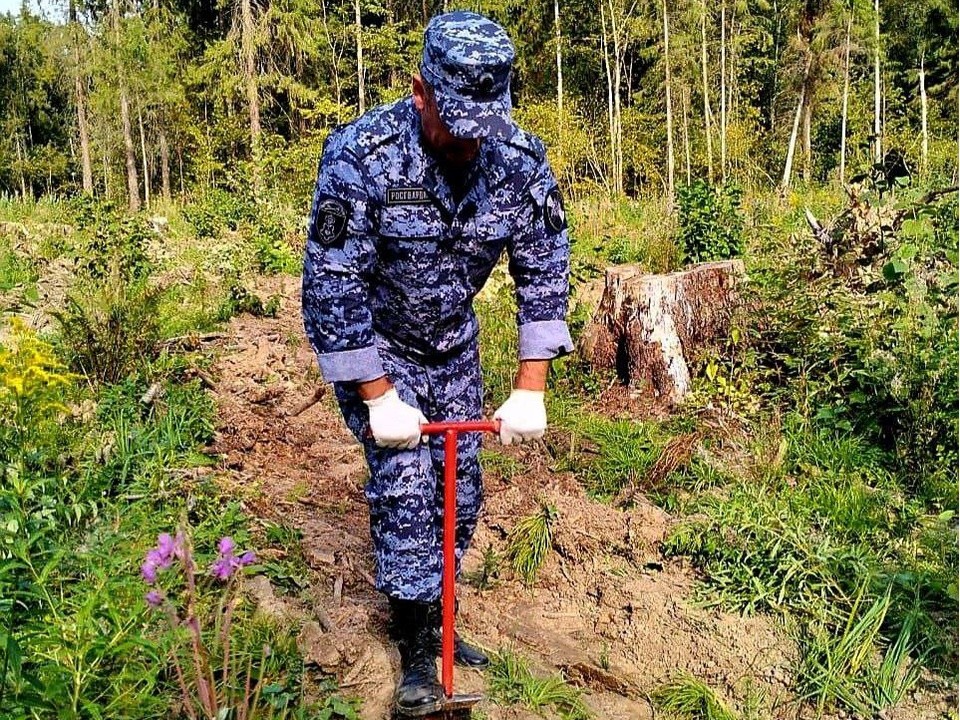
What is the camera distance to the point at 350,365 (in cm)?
220

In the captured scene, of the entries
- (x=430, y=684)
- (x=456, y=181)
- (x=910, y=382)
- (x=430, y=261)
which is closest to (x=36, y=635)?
(x=430, y=684)

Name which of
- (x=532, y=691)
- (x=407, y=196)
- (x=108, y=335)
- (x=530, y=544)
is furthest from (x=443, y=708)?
(x=108, y=335)

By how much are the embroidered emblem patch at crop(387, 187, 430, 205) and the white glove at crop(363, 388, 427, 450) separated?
489mm

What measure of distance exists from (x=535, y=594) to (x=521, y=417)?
1.19 m

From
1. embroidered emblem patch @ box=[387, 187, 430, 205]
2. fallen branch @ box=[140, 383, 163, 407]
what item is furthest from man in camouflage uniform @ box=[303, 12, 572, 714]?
fallen branch @ box=[140, 383, 163, 407]

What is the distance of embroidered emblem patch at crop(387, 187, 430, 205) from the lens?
218cm

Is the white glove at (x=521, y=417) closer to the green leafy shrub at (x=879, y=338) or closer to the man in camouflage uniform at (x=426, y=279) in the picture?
the man in camouflage uniform at (x=426, y=279)

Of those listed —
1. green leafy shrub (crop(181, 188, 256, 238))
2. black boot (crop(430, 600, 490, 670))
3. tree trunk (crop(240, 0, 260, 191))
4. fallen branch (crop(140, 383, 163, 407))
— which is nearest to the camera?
black boot (crop(430, 600, 490, 670))

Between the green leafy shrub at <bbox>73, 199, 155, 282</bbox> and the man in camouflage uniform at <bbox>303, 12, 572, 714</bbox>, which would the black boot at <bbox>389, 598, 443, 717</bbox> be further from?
the green leafy shrub at <bbox>73, 199, 155, 282</bbox>

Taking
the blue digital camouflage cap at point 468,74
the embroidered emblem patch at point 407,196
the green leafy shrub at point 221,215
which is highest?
the green leafy shrub at point 221,215

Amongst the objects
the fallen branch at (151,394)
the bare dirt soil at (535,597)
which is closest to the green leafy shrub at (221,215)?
the fallen branch at (151,394)

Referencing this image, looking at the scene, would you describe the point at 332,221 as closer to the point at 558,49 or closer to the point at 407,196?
the point at 407,196

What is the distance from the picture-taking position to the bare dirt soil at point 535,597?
2.73 meters

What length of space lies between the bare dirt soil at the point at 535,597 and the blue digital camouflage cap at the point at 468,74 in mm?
1654
